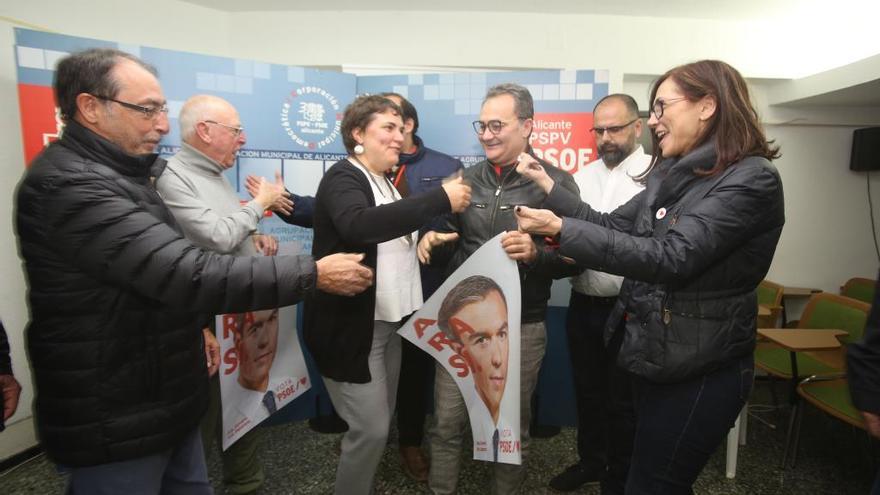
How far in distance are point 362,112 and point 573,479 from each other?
6.68 ft

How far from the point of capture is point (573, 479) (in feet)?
7.70

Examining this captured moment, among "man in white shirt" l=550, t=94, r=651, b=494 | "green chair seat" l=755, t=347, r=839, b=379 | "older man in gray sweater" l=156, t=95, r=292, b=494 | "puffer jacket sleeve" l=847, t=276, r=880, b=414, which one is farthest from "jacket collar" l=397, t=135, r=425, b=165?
"green chair seat" l=755, t=347, r=839, b=379

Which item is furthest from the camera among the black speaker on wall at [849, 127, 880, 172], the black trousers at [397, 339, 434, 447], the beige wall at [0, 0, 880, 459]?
the black speaker on wall at [849, 127, 880, 172]

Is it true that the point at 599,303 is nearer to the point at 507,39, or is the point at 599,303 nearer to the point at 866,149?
the point at 507,39

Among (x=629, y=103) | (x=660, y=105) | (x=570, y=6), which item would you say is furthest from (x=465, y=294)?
(x=570, y=6)

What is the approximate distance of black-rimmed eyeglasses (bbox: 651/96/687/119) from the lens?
1364 millimetres

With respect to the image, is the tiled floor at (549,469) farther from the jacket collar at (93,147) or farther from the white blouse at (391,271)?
the jacket collar at (93,147)

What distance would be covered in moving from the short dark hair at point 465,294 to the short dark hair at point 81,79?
1.21 meters

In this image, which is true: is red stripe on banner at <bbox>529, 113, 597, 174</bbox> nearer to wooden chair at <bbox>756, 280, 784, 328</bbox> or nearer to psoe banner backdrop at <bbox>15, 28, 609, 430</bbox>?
psoe banner backdrop at <bbox>15, 28, 609, 430</bbox>

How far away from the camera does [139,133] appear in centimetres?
122


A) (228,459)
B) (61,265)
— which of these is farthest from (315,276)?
(228,459)

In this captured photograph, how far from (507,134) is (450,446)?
134 cm

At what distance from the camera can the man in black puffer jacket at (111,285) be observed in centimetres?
103

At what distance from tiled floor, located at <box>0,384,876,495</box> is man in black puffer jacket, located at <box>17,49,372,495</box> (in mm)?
1447
